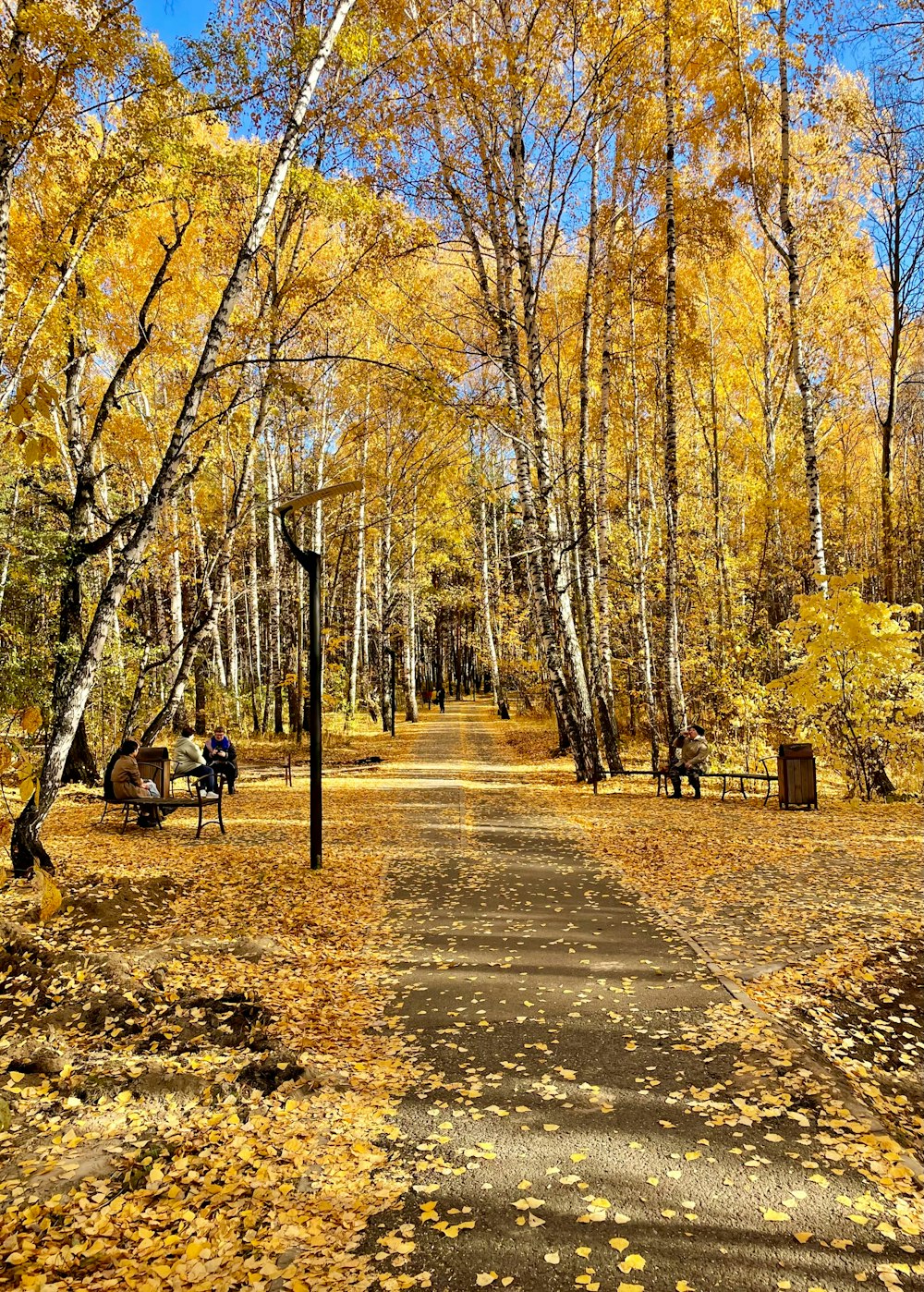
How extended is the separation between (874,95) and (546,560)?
8.68m

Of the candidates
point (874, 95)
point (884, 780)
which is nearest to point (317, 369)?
point (874, 95)

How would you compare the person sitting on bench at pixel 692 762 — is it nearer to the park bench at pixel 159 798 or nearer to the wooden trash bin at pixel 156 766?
the park bench at pixel 159 798

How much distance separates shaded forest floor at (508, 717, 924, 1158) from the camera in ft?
12.8

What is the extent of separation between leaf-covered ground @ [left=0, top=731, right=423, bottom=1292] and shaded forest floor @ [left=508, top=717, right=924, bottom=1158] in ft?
7.34

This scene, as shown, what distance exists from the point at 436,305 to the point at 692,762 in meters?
12.3

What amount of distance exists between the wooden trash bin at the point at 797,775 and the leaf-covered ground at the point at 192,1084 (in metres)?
6.05

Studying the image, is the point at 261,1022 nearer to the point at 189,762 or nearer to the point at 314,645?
the point at 314,645

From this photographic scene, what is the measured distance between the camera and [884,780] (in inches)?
431

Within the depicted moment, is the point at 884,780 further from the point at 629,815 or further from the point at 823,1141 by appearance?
the point at 823,1141

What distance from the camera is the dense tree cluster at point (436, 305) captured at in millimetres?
7875

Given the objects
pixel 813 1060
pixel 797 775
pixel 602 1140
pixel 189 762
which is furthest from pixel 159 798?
pixel 797 775

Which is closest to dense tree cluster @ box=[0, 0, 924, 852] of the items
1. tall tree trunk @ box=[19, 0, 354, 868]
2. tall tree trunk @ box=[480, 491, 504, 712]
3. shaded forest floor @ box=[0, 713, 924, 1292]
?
tall tree trunk @ box=[19, 0, 354, 868]

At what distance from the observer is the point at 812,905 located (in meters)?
6.04

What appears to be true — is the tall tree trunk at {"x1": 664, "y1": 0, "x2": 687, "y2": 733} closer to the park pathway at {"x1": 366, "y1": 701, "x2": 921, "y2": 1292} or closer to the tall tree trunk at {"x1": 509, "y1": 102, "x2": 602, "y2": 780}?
the tall tree trunk at {"x1": 509, "y1": 102, "x2": 602, "y2": 780}
